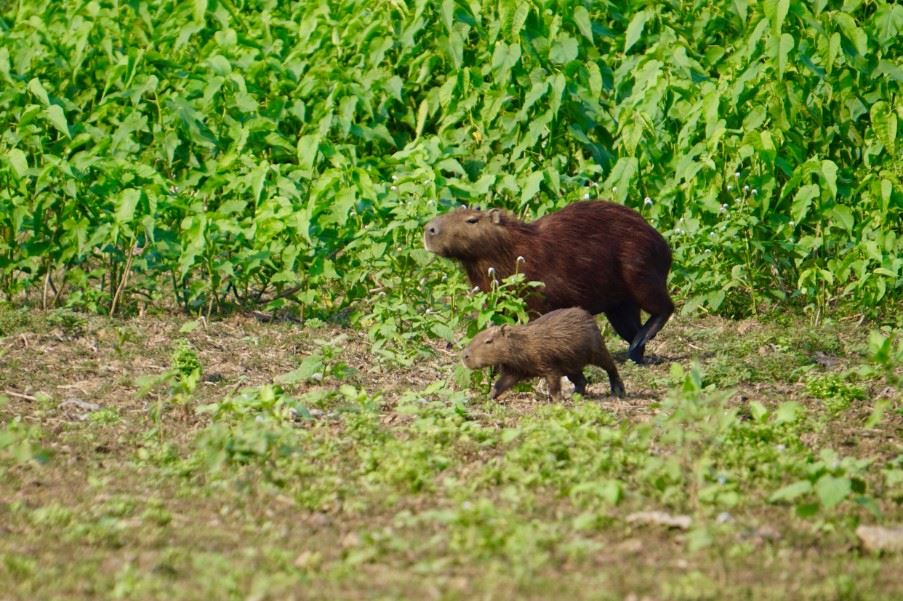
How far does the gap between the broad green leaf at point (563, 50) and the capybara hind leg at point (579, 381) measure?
313cm

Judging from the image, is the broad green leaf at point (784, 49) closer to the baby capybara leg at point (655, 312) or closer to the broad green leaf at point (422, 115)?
the baby capybara leg at point (655, 312)

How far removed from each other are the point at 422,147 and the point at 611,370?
260cm

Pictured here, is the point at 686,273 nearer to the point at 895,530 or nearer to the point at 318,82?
the point at 318,82

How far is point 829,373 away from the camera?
7441mm

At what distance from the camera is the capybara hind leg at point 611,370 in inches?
284

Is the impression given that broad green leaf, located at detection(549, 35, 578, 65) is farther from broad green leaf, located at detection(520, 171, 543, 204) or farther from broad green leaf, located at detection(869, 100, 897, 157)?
broad green leaf, located at detection(869, 100, 897, 157)

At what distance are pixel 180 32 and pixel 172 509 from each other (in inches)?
237

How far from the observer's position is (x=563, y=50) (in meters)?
9.82

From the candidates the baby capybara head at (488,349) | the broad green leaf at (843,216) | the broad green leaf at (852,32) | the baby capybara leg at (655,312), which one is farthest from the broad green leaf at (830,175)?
the baby capybara head at (488,349)

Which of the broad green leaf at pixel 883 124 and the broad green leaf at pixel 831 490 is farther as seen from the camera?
the broad green leaf at pixel 883 124

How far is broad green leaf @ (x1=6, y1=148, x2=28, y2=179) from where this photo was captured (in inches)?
342

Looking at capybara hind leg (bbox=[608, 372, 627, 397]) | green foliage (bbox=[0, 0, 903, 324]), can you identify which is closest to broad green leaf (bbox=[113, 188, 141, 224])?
green foliage (bbox=[0, 0, 903, 324])

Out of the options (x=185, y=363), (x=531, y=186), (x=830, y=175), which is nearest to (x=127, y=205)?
(x=185, y=363)

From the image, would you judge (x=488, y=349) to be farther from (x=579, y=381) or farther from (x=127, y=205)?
(x=127, y=205)
